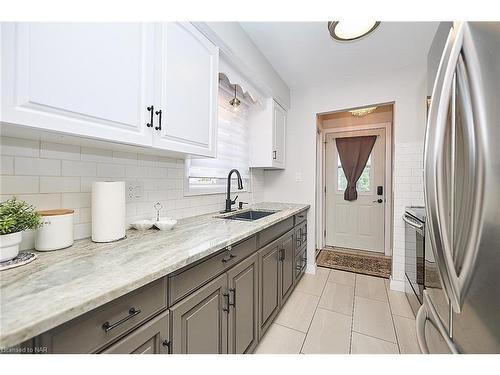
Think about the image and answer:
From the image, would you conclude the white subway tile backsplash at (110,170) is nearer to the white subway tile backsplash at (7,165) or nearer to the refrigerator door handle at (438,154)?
the white subway tile backsplash at (7,165)

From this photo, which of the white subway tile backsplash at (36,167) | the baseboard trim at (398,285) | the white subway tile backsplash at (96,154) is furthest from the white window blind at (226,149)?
the baseboard trim at (398,285)

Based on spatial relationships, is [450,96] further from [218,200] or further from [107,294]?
[218,200]

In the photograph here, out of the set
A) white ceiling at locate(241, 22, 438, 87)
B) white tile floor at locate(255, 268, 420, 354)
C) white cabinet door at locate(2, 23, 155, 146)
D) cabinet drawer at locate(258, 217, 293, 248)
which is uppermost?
white ceiling at locate(241, 22, 438, 87)

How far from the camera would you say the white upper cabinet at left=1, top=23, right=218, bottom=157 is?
70cm

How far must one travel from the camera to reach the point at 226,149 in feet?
7.73

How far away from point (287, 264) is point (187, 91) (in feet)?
5.51

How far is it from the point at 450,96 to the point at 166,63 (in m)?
1.23

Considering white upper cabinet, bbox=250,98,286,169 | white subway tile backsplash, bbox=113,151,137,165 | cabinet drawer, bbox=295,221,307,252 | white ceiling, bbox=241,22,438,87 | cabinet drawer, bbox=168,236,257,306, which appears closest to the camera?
cabinet drawer, bbox=168,236,257,306

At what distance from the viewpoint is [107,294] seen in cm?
59

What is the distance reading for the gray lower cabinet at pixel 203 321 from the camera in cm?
86

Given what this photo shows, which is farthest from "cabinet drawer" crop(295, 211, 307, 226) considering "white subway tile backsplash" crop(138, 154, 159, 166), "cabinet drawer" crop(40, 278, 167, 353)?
"cabinet drawer" crop(40, 278, 167, 353)

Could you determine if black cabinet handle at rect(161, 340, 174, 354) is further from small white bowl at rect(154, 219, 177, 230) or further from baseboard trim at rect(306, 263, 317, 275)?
baseboard trim at rect(306, 263, 317, 275)

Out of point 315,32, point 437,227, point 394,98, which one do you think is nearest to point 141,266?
point 437,227

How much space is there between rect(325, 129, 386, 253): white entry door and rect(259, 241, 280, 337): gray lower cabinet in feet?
7.99
